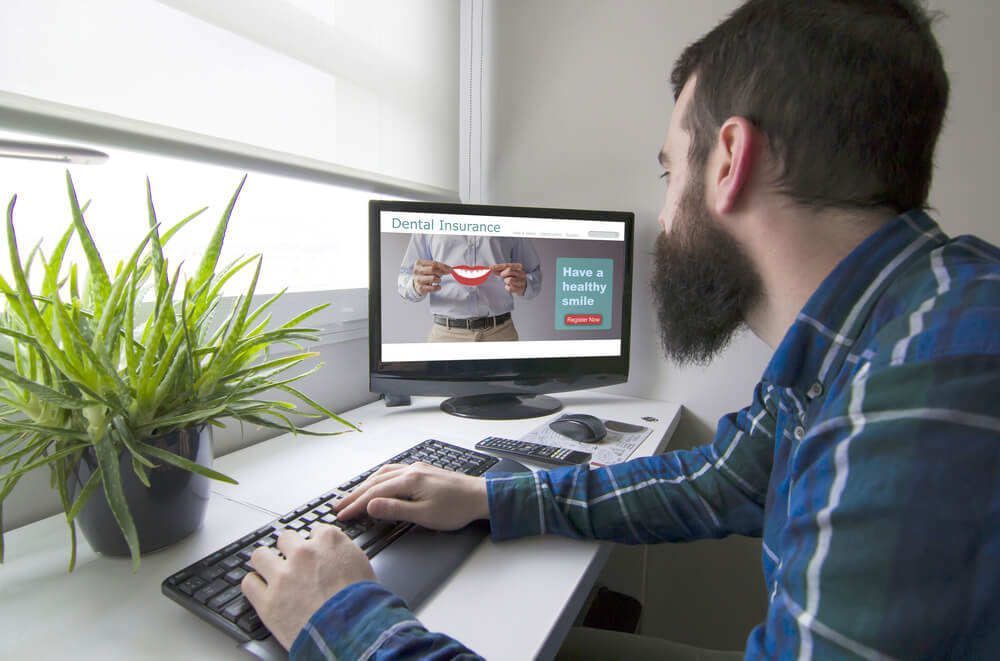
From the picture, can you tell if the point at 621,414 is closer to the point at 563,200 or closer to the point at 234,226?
the point at 563,200

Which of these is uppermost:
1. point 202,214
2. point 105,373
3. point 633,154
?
point 633,154

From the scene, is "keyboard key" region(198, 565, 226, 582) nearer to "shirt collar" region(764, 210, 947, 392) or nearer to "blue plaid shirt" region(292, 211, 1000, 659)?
"blue plaid shirt" region(292, 211, 1000, 659)

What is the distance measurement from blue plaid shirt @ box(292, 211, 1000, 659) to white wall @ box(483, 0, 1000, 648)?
0.86 metres

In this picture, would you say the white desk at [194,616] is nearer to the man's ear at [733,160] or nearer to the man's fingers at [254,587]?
the man's fingers at [254,587]

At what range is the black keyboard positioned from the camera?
0.45m

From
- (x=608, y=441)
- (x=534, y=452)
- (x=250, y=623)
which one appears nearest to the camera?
(x=250, y=623)

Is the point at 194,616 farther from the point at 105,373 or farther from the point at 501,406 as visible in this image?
the point at 501,406

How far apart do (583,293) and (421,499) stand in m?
0.77

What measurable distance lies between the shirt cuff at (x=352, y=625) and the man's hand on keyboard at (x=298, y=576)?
0.02 metres

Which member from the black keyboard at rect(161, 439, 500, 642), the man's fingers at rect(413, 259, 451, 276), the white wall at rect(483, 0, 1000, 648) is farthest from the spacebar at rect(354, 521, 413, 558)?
the white wall at rect(483, 0, 1000, 648)

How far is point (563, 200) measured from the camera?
1.50m

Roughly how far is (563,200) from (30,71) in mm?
1164

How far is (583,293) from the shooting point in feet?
4.18

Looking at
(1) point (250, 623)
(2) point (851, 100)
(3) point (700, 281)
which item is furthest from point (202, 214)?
(2) point (851, 100)
